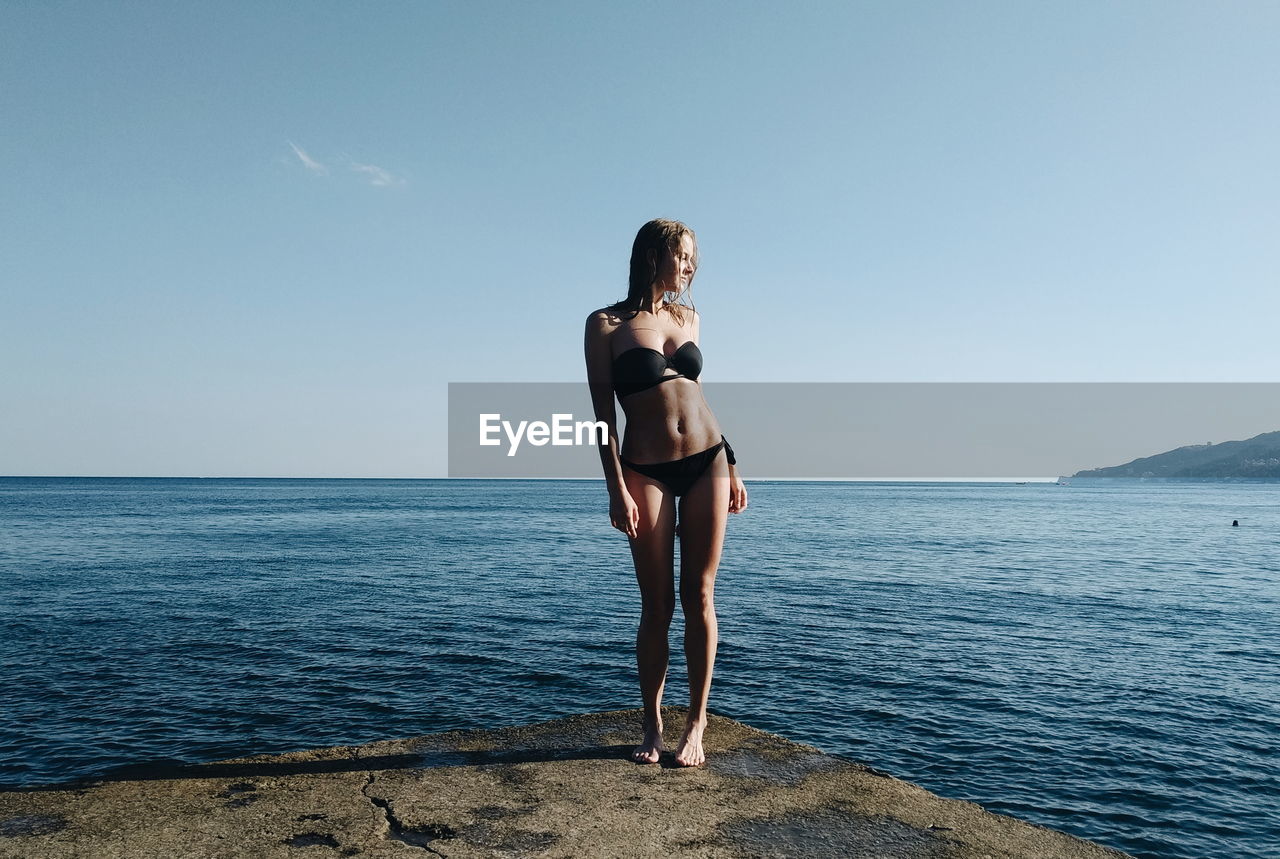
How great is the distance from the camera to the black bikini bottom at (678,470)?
4176mm

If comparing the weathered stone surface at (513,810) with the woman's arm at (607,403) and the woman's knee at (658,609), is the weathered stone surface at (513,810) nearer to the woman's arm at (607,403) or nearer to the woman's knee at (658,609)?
the woman's knee at (658,609)

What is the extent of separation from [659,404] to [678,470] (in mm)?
382

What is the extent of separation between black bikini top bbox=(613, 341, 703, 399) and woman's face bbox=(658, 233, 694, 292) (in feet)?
1.30

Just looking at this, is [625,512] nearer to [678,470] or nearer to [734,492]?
[678,470]

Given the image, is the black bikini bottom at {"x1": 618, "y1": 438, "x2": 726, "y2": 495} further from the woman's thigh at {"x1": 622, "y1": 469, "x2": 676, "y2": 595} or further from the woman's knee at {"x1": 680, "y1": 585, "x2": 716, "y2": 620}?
the woman's knee at {"x1": 680, "y1": 585, "x2": 716, "y2": 620}

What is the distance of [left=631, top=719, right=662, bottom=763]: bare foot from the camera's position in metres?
Answer: 4.13

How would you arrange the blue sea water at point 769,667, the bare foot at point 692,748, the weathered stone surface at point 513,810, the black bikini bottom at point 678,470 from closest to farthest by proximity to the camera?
the weathered stone surface at point 513,810
the bare foot at point 692,748
the black bikini bottom at point 678,470
the blue sea water at point 769,667

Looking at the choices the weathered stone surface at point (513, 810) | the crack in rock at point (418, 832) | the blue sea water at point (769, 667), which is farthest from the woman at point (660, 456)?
the blue sea water at point (769, 667)

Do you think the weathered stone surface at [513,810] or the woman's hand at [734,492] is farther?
the woman's hand at [734,492]

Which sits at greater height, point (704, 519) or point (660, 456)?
point (660, 456)

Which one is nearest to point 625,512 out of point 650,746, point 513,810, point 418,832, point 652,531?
point 652,531

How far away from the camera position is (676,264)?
4234 millimetres

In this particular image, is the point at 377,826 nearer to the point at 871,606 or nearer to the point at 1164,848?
the point at 1164,848

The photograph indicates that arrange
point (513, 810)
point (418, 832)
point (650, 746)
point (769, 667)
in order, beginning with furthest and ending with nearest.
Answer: point (769, 667) → point (650, 746) → point (513, 810) → point (418, 832)
